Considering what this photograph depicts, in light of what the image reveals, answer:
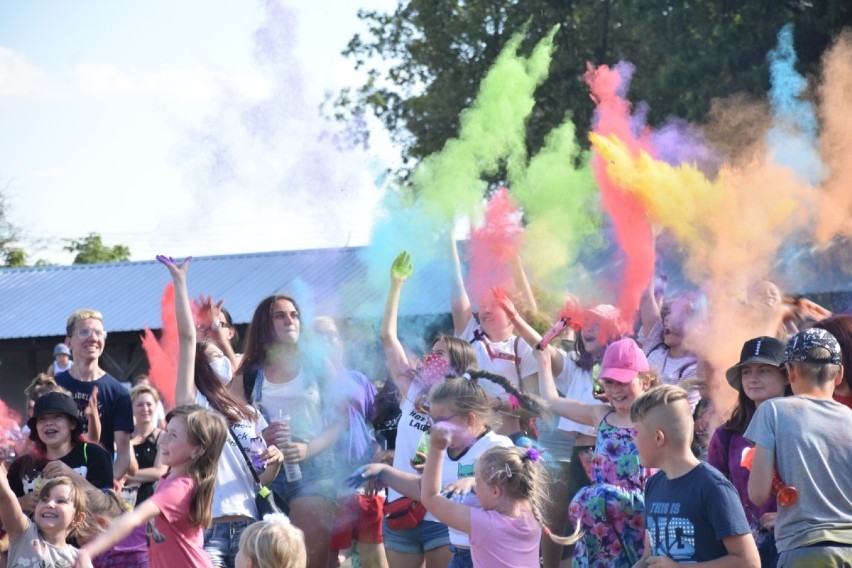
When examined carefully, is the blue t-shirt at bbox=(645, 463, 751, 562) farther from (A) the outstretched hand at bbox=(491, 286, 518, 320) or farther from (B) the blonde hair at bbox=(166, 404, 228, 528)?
(A) the outstretched hand at bbox=(491, 286, 518, 320)

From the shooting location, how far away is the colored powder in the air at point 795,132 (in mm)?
8555

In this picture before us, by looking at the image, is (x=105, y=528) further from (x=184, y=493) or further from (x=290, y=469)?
(x=290, y=469)

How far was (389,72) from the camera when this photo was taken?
16625 mm

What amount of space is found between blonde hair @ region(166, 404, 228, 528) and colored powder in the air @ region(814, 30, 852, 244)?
511cm

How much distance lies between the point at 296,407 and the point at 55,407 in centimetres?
130

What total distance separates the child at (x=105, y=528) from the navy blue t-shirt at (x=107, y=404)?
907 mm

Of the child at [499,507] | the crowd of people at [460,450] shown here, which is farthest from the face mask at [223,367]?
the child at [499,507]

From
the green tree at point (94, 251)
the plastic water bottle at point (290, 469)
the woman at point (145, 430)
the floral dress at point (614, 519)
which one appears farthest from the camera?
the green tree at point (94, 251)

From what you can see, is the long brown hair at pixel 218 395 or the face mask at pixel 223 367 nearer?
the long brown hair at pixel 218 395

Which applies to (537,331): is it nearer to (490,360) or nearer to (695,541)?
(490,360)

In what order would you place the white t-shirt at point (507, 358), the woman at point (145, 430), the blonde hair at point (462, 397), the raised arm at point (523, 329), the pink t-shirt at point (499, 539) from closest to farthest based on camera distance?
1. the pink t-shirt at point (499, 539)
2. the blonde hair at point (462, 397)
3. the raised arm at point (523, 329)
4. the white t-shirt at point (507, 358)
5. the woman at point (145, 430)

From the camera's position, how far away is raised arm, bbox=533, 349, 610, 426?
5630 mm

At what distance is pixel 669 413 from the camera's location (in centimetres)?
419

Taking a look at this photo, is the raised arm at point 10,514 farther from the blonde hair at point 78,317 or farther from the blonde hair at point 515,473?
the blonde hair at point 515,473
